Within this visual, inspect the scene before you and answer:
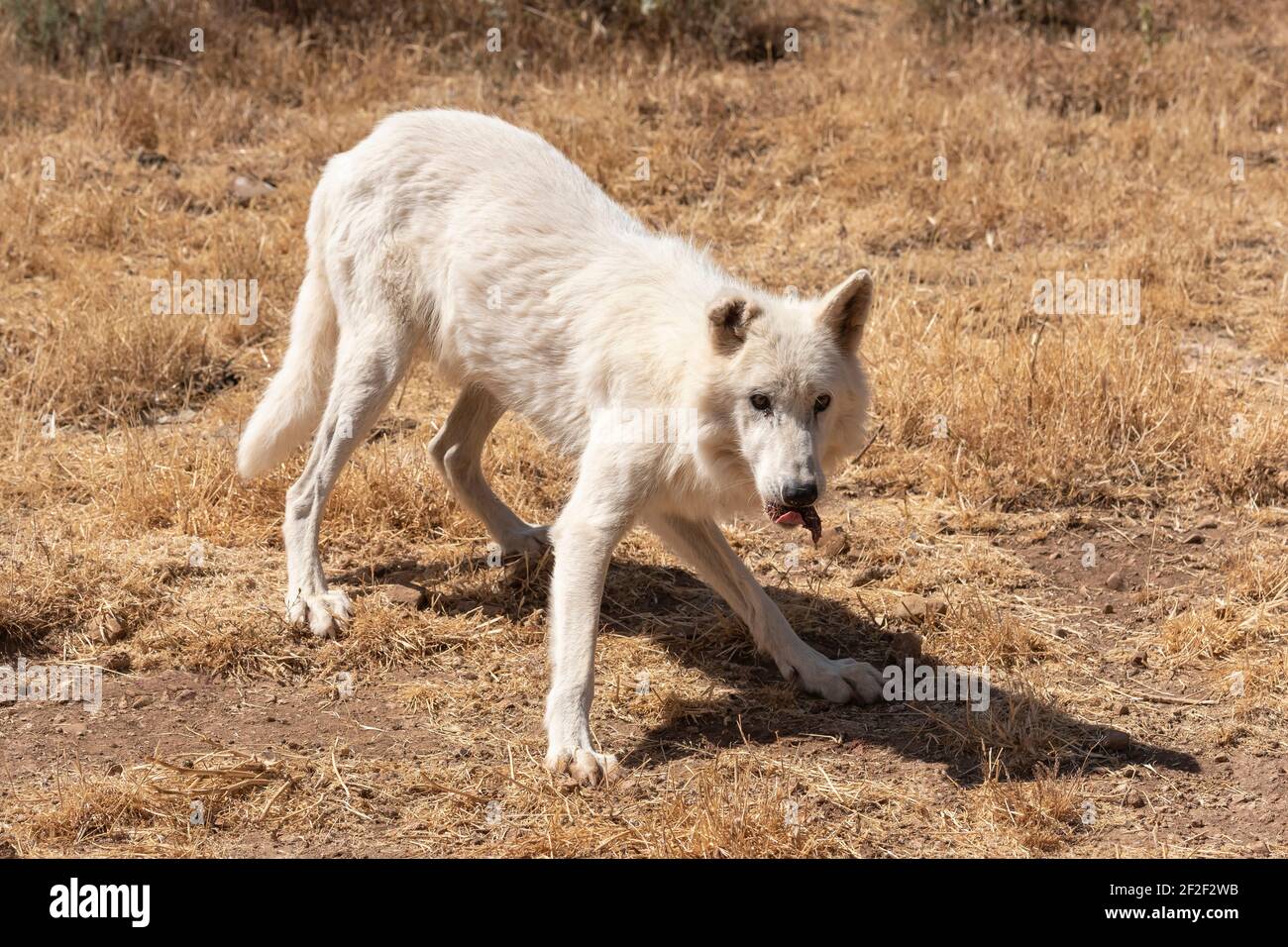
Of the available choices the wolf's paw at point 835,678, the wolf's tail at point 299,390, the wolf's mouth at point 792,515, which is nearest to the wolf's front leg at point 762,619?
the wolf's paw at point 835,678

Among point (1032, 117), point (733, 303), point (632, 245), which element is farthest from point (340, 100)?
point (733, 303)

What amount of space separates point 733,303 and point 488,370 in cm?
133

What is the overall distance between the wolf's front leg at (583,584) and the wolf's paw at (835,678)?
2.82 feet

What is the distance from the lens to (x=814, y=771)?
14.5 feet

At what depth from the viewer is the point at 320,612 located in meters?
5.21

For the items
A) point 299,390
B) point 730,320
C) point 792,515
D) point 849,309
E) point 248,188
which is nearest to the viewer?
point 792,515

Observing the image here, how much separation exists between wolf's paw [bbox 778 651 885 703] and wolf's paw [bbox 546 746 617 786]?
88cm

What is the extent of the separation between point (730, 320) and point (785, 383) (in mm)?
275

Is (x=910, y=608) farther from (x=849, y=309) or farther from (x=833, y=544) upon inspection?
(x=849, y=309)

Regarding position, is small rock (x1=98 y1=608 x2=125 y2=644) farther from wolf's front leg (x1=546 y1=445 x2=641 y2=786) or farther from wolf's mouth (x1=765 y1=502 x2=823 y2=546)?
wolf's mouth (x1=765 y1=502 x2=823 y2=546)

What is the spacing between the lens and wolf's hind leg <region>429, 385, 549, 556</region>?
5859 mm

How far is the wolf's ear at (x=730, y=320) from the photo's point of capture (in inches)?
167

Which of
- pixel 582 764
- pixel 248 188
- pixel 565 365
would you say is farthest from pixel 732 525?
pixel 248 188

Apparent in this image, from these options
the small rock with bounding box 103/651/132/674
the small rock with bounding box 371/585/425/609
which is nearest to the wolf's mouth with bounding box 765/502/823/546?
the small rock with bounding box 371/585/425/609
